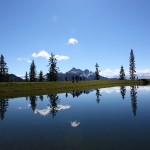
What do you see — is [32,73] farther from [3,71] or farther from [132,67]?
[132,67]

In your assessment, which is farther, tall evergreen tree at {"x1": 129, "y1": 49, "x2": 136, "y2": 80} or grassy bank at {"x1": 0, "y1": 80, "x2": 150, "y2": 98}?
tall evergreen tree at {"x1": 129, "y1": 49, "x2": 136, "y2": 80}

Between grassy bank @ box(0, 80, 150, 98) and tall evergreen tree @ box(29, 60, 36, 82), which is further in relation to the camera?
tall evergreen tree @ box(29, 60, 36, 82)

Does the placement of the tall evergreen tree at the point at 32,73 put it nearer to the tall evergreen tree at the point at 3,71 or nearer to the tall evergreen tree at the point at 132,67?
the tall evergreen tree at the point at 3,71

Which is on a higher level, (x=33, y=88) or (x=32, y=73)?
(x=32, y=73)

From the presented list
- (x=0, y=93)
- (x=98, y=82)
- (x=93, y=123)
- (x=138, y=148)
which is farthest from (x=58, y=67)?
(x=138, y=148)

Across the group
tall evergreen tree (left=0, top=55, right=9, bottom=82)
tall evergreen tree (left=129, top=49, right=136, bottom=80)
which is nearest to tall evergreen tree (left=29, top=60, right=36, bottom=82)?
tall evergreen tree (left=0, top=55, right=9, bottom=82)

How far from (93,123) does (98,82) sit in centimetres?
10034

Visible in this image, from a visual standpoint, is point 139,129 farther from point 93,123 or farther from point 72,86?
point 72,86

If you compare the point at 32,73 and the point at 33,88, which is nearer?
the point at 33,88

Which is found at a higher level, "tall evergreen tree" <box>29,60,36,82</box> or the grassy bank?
"tall evergreen tree" <box>29,60,36,82</box>

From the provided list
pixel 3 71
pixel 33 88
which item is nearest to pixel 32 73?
pixel 3 71

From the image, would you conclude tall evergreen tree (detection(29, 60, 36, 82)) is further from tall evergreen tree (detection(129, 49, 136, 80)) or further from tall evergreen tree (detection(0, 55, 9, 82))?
tall evergreen tree (detection(129, 49, 136, 80))

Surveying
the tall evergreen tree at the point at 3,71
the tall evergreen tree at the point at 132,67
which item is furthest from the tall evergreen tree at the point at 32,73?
the tall evergreen tree at the point at 132,67

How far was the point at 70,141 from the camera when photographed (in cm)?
1694
